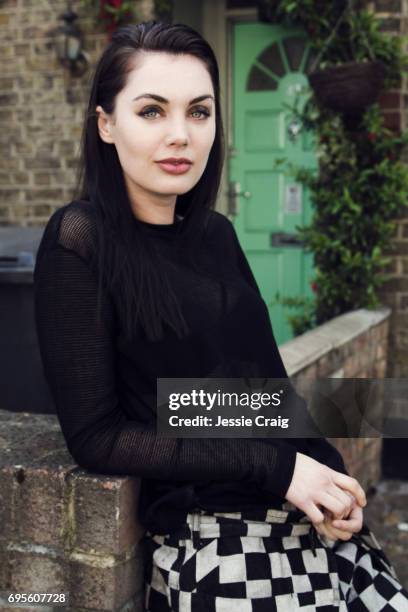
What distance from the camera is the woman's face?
4.95ft

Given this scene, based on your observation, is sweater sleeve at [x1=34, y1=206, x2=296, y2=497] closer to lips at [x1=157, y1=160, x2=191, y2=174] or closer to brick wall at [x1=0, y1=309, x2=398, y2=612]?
brick wall at [x1=0, y1=309, x2=398, y2=612]

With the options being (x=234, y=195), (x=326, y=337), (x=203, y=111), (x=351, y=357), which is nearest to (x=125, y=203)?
(x=203, y=111)

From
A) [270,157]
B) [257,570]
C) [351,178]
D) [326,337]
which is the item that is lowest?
[326,337]

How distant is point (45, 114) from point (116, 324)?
4.64 m

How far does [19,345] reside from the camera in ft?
9.96

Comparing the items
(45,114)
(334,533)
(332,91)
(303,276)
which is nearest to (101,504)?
(334,533)

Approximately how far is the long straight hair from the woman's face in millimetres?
21

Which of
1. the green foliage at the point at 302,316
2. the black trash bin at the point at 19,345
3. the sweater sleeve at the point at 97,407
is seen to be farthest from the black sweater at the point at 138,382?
the green foliage at the point at 302,316

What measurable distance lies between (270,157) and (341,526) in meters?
4.48

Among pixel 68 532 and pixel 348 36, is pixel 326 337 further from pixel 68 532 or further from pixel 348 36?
pixel 68 532

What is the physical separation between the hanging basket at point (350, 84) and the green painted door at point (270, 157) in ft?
2.76

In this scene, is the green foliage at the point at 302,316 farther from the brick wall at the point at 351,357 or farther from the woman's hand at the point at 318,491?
the woman's hand at the point at 318,491

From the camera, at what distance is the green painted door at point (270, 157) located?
558 centimetres

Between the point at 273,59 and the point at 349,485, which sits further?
the point at 273,59
